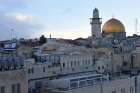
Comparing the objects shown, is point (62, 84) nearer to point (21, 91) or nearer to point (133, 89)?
point (21, 91)

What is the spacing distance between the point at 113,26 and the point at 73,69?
47141mm

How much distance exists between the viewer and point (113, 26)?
86.7 meters

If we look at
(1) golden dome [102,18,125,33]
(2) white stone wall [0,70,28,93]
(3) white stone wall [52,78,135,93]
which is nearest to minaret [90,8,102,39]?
(1) golden dome [102,18,125,33]

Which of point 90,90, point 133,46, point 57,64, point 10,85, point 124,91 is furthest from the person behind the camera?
point 133,46

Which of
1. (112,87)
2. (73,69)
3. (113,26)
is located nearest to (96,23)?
(113,26)

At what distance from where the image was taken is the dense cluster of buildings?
21938mm

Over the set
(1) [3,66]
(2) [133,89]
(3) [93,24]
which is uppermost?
(3) [93,24]

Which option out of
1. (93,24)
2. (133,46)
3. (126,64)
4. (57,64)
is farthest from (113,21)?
(57,64)

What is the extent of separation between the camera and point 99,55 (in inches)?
2419

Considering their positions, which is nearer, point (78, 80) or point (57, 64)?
point (78, 80)

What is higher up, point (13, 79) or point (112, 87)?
point (13, 79)

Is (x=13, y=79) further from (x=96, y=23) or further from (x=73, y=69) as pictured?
(x=96, y=23)

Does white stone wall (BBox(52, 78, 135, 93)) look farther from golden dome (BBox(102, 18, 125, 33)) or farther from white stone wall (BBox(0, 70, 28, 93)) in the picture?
golden dome (BBox(102, 18, 125, 33))

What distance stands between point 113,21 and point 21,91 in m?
67.5
